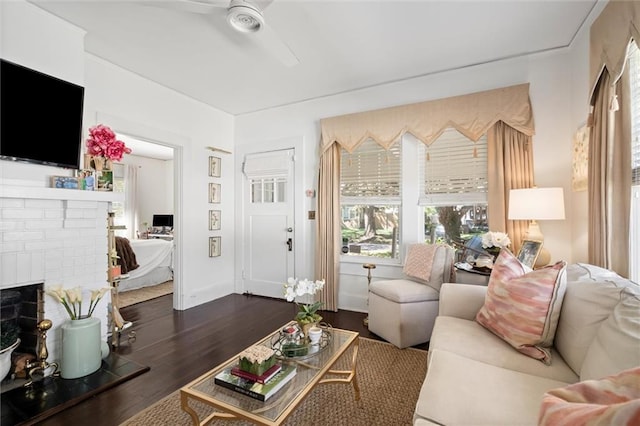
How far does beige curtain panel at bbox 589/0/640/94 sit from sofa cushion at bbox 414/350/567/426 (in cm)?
181

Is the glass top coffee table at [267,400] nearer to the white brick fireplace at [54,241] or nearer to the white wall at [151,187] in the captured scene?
the white brick fireplace at [54,241]

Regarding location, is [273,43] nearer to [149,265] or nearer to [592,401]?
[592,401]

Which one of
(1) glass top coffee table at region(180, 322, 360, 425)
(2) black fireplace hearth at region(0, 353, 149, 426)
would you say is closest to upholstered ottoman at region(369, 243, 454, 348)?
(1) glass top coffee table at region(180, 322, 360, 425)

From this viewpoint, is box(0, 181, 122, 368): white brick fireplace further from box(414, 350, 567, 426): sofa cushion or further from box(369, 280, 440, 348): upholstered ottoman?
box(414, 350, 567, 426): sofa cushion

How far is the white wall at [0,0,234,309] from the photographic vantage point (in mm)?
2109

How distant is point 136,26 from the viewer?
92.5 inches

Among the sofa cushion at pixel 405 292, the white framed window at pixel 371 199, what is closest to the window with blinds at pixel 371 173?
the white framed window at pixel 371 199

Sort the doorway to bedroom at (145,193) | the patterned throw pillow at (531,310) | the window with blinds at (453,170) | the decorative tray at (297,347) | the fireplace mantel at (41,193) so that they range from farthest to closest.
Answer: the doorway to bedroom at (145,193), the window with blinds at (453,170), the fireplace mantel at (41,193), the decorative tray at (297,347), the patterned throw pillow at (531,310)

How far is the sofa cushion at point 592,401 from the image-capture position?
592 mm

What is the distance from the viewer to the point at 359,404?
179 centimetres

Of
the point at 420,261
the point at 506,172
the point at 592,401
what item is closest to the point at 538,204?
the point at 506,172

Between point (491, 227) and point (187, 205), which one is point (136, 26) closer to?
point (187, 205)

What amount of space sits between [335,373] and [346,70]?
2.92 metres

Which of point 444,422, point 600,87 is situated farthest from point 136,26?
point 600,87
